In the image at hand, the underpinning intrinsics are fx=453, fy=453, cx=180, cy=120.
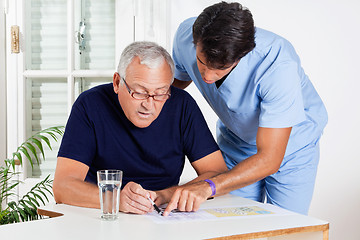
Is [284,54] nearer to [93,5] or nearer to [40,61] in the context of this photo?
[93,5]

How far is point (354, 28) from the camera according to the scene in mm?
2812

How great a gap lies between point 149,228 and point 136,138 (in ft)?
1.91

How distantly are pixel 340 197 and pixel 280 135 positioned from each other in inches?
55.6

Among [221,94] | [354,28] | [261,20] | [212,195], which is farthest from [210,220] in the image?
[354,28]

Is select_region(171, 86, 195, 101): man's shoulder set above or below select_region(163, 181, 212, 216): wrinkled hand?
above

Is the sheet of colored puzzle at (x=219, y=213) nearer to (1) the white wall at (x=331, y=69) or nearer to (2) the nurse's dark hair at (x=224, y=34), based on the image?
(2) the nurse's dark hair at (x=224, y=34)

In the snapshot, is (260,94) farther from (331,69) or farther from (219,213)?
(331,69)

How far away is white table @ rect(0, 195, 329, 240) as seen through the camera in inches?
45.4

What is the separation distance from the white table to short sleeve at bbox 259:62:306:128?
39cm

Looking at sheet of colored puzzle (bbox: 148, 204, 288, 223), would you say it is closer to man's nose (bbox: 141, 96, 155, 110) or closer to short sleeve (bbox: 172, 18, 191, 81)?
man's nose (bbox: 141, 96, 155, 110)

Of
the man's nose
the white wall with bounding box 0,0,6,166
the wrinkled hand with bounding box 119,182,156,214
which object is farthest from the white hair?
the white wall with bounding box 0,0,6,166

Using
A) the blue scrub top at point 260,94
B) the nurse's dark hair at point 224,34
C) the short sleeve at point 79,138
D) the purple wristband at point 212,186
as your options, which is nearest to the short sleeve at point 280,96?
the blue scrub top at point 260,94

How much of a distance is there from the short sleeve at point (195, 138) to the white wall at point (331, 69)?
0.95 m

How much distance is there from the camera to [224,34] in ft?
4.78
